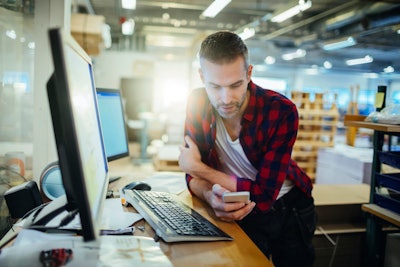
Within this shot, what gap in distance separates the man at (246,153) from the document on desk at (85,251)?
0.39 metres

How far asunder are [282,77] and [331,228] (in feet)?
44.6

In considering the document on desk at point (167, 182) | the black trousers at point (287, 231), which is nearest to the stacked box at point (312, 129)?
the document on desk at point (167, 182)

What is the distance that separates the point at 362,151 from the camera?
389 centimetres

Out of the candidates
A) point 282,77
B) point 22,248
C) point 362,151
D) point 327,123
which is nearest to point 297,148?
point 327,123

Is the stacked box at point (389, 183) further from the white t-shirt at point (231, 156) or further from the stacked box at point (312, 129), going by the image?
the stacked box at point (312, 129)

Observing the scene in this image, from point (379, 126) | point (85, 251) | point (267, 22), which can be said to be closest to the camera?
point (85, 251)

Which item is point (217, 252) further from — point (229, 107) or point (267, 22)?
point (267, 22)

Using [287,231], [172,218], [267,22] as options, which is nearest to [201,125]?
[172,218]

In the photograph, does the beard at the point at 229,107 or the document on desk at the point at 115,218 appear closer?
the document on desk at the point at 115,218

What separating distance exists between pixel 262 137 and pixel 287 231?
0.47m

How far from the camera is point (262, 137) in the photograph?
1331 millimetres

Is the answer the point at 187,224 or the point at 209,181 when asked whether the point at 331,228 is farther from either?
the point at 187,224

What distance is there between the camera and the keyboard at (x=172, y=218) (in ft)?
3.11

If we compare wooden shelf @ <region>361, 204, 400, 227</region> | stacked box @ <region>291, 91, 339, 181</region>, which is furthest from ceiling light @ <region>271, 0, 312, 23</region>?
wooden shelf @ <region>361, 204, 400, 227</region>
